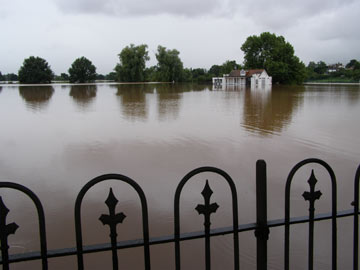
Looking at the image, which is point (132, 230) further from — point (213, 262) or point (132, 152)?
point (132, 152)

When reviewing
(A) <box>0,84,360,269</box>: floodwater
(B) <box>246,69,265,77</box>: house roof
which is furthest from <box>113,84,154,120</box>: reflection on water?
(B) <box>246,69,265,77</box>: house roof

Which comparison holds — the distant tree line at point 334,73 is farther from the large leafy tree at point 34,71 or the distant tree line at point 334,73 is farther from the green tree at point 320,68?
the large leafy tree at point 34,71

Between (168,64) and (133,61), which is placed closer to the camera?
(133,61)

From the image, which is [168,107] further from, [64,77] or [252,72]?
[64,77]

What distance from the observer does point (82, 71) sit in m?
97.3

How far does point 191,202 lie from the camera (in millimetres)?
5387

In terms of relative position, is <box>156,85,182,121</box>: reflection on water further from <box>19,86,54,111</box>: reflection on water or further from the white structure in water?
the white structure in water

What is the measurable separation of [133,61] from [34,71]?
3013 cm

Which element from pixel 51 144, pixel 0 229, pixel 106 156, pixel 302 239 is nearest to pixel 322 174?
pixel 302 239

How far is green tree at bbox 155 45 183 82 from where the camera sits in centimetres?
8231

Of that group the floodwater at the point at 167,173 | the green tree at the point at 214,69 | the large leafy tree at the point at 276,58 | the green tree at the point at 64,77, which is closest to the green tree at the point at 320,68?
the green tree at the point at 214,69

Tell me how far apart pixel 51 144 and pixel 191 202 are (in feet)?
21.2

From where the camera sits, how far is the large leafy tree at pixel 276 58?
6469 centimetres

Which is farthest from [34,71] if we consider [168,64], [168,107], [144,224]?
[144,224]
